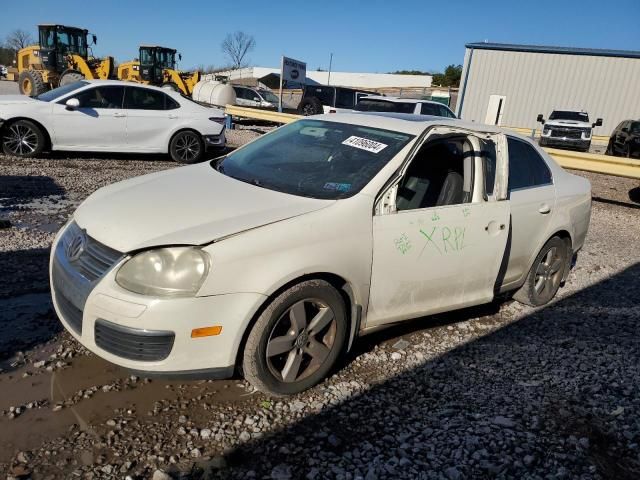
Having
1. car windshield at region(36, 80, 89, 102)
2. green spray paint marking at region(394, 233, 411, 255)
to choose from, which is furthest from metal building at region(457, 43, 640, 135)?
green spray paint marking at region(394, 233, 411, 255)

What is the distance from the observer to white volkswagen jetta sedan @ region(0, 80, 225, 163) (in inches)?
352

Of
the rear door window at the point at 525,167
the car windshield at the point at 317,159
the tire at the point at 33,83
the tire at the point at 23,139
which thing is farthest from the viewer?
the tire at the point at 33,83

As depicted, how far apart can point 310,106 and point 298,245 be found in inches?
721

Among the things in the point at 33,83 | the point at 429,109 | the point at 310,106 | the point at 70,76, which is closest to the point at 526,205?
the point at 429,109

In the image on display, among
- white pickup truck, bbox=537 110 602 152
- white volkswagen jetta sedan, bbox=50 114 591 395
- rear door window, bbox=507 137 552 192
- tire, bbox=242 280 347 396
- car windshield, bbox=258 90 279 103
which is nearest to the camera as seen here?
white volkswagen jetta sedan, bbox=50 114 591 395

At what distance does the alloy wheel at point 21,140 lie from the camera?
8.94 metres

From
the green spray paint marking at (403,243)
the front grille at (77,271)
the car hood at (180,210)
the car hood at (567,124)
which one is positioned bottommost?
the front grille at (77,271)

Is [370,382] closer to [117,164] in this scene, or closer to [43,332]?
[43,332]

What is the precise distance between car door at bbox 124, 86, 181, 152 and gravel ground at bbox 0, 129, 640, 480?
5776mm

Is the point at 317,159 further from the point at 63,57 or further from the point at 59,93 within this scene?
the point at 63,57

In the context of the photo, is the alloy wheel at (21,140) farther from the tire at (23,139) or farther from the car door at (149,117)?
the car door at (149,117)

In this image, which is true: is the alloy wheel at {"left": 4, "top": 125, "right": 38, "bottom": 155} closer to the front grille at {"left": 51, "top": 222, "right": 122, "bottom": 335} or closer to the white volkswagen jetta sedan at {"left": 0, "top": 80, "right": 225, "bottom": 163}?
the white volkswagen jetta sedan at {"left": 0, "top": 80, "right": 225, "bottom": 163}

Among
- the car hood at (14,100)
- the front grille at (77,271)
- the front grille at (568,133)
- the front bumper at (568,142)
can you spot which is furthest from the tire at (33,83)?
the front grille at (568,133)

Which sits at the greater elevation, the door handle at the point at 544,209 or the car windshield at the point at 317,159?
the car windshield at the point at 317,159
